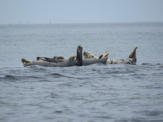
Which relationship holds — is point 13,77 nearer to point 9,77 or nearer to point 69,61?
point 9,77

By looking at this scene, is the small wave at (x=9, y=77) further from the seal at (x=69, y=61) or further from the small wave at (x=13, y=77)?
the seal at (x=69, y=61)

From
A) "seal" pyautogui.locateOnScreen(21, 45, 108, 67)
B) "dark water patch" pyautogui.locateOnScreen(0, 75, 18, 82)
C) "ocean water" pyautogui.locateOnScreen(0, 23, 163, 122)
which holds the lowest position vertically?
"ocean water" pyautogui.locateOnScreen(0, 23, 163, 122)

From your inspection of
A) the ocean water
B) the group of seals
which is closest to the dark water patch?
the ocean water

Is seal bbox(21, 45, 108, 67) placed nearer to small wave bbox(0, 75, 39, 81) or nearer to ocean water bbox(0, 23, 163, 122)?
ocean water bbox(0, 23, 163, 122)

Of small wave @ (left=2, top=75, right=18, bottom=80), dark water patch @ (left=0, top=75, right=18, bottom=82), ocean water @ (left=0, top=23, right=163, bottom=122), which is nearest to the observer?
ocean water @ (left=0, top=23, right=163, bottom=122)

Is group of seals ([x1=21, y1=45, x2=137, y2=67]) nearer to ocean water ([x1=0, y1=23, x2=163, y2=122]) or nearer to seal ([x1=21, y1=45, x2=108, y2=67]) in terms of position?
seal ([x1=21, y1=45, x2=108, y2=67])

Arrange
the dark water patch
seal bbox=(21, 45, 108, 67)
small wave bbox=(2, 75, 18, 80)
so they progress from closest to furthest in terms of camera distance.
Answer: the dark water patch
small wave bbox=(2, 75, 18, 80)
seal bbox=(21, 45, 108, 67)

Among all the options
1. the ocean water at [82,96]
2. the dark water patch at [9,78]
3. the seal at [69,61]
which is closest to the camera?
the ocean water at [82,96]

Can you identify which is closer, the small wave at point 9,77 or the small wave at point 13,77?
the small wave at point 13,77

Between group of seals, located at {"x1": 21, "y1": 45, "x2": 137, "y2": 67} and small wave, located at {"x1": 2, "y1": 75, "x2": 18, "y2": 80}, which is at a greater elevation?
group of seals, located at {"x1": 21, "y1": 45, "x2": 137, "y2": 67}

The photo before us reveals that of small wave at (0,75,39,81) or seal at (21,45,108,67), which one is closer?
small wave at (0,75,39,81)

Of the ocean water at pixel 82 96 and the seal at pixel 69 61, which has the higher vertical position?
the seal at pixel 69 61

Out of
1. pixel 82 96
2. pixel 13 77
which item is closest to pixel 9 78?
pixel 13 77

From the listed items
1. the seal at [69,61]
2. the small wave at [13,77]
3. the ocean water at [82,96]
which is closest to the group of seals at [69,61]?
the seal at [69,61]
